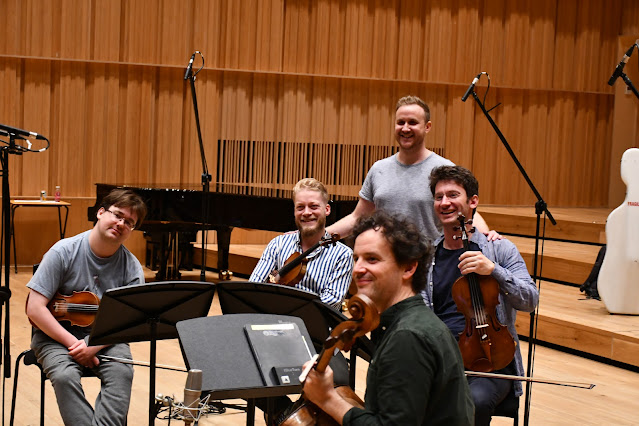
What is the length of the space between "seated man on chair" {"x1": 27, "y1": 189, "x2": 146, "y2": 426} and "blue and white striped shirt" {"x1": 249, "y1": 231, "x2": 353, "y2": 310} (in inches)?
25.4

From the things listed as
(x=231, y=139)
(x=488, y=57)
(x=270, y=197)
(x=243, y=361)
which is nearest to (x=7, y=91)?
(x=231, y=139)

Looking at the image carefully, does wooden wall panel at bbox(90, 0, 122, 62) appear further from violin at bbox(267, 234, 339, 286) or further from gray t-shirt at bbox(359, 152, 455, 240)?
violin at bbox(267, 234, 339, 286)

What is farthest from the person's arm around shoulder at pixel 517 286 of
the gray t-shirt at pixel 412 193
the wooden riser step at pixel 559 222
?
the wooden riser step at pixel 559 222

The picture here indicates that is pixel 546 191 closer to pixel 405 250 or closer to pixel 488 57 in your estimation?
pixel 488 57

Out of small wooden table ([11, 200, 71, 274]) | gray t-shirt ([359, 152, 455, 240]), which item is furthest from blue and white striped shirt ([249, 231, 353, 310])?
small wooden table ([11, 200, 71, 274])

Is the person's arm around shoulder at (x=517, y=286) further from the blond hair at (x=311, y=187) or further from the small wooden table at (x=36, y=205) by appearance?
the small wooden table at (x=36, y=205)

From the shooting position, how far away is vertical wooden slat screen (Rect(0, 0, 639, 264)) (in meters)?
9.34

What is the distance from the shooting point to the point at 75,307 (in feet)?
12.0

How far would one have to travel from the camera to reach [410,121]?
405cm

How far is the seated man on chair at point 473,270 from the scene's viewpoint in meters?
3.14

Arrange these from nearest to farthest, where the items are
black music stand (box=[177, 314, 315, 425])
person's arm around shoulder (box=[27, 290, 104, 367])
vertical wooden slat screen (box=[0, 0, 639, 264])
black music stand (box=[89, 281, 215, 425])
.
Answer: black music stand (box=[177, 314, 315, 425])
black music stand (box=[89, 281, 215, 425])
person's arm around shoulder (box=[27, 290, 104, 367])
vertical wooden slat screen (box=[0, 0, 639, 264])

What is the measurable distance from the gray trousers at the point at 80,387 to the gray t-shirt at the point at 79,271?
166mm

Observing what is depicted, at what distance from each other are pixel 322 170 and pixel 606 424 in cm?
626

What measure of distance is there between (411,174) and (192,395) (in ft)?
7.02
